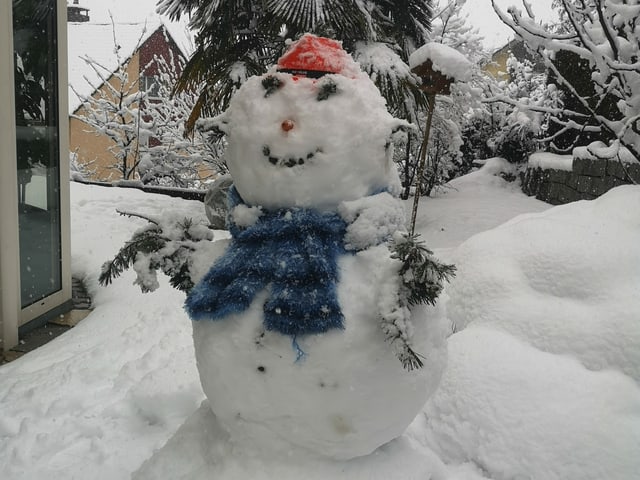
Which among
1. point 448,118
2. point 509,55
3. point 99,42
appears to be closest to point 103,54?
point 99,42

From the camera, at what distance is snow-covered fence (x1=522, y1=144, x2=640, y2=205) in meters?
6.10

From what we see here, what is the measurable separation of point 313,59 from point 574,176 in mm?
6547

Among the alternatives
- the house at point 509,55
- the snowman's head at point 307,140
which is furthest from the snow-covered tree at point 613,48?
the house at point 509,55

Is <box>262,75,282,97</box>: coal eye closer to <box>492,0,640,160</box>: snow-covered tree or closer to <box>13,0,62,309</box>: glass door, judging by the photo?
<box>13,0,62,309</box>: glass door

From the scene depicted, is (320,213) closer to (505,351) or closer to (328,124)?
(328,124)

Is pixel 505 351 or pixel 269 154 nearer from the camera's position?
pixel 269 154

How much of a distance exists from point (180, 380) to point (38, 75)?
2519mm

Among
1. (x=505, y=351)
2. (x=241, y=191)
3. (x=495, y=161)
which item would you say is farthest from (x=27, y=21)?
(x=495, y=161)

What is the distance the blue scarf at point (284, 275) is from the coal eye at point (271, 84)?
0.38 metres

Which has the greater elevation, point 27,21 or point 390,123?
point 27,21

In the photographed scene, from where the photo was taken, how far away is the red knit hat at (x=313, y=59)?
1.70 metres

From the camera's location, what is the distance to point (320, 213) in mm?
1597

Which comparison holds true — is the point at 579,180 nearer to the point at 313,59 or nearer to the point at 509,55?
the point at 313,59

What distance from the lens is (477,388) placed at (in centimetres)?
249
